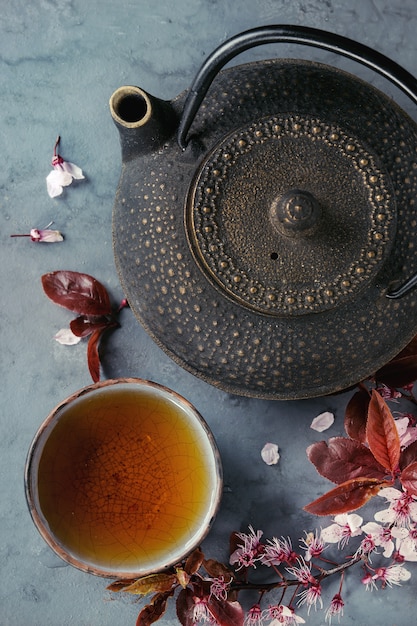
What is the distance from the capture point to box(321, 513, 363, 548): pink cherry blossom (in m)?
0.93

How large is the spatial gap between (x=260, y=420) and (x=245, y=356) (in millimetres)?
243

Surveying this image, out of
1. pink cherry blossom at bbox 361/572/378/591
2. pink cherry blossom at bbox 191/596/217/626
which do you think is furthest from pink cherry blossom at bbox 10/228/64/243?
pink cherry blossom at bbox 361/572/378/591

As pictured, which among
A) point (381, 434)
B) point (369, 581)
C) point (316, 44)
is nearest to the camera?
point (316, 44)

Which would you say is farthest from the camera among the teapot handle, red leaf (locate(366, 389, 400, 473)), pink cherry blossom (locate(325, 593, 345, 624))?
pink cherry blossom (locate(325, 593, 345, 624))

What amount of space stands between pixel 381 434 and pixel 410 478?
0.21 ft

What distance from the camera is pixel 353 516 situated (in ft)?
3.07

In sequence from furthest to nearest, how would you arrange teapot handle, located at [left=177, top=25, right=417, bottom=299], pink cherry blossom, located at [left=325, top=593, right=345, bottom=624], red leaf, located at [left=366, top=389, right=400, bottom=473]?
pink cherry blossom, located at [left=325, top=593, right=345, bottom=624] → red leaf, located at [left=366, top=389, right=400, bottom=473] → teapot handle, located at [left=177, top=25, right=417, bottom=299]

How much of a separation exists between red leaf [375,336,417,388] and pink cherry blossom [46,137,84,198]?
480 millimetres

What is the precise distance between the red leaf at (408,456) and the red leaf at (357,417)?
0.17 feet

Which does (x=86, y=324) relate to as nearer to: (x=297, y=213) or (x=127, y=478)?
(x=127, y=478)

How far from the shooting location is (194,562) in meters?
0.90

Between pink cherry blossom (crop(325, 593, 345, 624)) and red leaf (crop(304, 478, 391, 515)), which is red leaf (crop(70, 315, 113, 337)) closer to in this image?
red leaf (crop(304, 478, 391, 515))

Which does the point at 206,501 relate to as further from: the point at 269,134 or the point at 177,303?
the point at 269,134

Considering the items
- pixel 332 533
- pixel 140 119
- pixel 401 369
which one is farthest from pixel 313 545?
→ pixel 140 119
